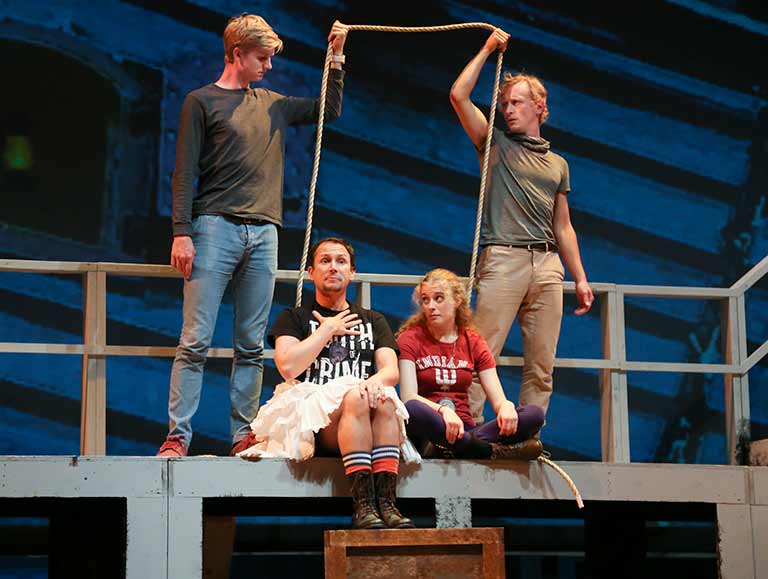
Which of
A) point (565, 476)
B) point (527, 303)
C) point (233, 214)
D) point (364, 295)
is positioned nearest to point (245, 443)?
point (233, 214)

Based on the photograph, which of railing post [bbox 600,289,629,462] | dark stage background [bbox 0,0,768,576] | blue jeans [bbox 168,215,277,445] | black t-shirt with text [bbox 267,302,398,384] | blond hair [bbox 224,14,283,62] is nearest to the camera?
black t-shirt with text [bbox 267,302,398,384]

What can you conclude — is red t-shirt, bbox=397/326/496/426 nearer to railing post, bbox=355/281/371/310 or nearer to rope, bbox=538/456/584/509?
rope, bbox=538/456/584/509

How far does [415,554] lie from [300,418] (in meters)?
0.57

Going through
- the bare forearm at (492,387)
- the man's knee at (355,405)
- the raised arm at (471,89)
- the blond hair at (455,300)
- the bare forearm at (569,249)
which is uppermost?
the raised arm at (471,89)

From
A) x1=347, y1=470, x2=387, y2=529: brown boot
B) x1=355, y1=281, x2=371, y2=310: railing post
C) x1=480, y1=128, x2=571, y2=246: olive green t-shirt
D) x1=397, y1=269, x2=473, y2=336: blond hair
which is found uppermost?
x1=480, y1=128, x2=571, y2=246: olive green t-shirt

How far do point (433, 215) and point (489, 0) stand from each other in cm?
135

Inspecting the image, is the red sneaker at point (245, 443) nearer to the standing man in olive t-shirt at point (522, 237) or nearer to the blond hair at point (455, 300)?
the blond hair at point (455, 300)

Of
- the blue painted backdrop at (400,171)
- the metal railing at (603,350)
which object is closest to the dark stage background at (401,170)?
the blue painted backdrop at (400,171)

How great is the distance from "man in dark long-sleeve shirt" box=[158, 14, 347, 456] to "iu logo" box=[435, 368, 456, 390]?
2.17 ft

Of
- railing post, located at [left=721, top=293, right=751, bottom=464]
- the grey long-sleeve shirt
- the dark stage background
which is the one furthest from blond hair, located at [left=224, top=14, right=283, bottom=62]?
the dark stage background

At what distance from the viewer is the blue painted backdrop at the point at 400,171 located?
7.02 metres

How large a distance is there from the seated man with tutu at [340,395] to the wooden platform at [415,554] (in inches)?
2.3

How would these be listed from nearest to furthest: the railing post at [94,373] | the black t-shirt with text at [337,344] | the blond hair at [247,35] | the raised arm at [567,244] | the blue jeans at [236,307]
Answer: the black t-shirt with text at [337,344]
the blue jeans at [236,307]
the blond hair at [247,35]
the railing post at [94,373]
the raised arm at [567,244]

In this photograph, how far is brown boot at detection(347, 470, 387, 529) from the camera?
402 cm
